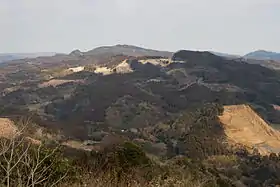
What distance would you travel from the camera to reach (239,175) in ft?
122

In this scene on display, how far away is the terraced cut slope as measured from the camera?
48.5 meters

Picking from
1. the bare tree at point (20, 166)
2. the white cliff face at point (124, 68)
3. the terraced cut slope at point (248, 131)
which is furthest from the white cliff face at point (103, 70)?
the bare tree at point (20, 166)

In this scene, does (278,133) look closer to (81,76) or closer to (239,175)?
(239,175)

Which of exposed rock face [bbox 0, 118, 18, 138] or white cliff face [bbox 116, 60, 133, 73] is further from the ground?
exposed rock face [bbox 0, 118, 18, 138]

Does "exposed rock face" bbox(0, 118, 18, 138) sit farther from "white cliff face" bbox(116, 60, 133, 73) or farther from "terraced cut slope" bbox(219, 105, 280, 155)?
"white cliff face" bbox(116, 60, 133, 73)

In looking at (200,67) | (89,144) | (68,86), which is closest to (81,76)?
(68,86)

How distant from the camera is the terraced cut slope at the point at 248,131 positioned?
48.5 m

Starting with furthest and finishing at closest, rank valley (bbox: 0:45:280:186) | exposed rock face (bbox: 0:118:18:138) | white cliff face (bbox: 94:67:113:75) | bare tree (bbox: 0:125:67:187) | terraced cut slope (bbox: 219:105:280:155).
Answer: white cliff face (bbox: 94:67:113:75) → terraced cut slope (bbox: 219:105:280:155) → valley (bbox: 0:45:280:186) → exposed rock face (bbox: 0:118:18:138) → bare tree (bbox: 0:125:67:187)

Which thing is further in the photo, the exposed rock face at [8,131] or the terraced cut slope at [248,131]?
the terraced cut slope at [248,131]

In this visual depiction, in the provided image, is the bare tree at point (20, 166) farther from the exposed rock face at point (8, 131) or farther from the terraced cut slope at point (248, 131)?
the terraced cut slope at point (248, 131)

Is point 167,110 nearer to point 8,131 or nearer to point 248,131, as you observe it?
point 248,131

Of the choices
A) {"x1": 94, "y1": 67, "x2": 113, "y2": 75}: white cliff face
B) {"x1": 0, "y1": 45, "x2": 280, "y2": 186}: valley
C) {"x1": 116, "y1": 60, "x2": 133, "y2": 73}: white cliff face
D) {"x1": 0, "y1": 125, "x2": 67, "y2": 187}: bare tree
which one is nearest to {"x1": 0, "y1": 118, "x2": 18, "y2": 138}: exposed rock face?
{"x1": 0, "y1": 125, "x2": 67, "y2": 187}: bare tree

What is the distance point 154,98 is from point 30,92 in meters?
30.8

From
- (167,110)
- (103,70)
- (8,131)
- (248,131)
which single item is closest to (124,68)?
(103,70)
